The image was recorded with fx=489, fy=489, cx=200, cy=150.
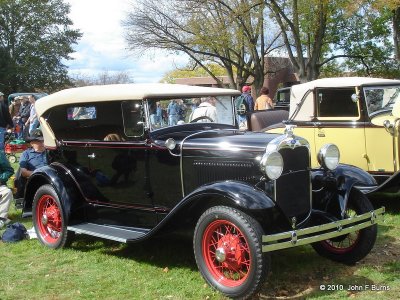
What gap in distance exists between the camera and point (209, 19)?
1004 inches

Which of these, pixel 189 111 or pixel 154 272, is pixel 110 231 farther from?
pixel 189 111

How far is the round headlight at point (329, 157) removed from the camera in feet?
14.9

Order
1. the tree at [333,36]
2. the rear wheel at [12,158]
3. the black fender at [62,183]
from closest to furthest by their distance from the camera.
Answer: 1. the black fender at [62,183]
2. the rear wheel at [12,158]
3. the tree at [333,36]

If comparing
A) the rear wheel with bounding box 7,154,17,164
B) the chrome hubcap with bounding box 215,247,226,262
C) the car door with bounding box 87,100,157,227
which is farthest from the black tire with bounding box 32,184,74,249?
the rear wheel with bounding box 7,154,17,164

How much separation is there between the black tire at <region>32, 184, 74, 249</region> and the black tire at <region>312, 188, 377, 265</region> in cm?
267

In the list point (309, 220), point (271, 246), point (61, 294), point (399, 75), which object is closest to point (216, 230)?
point (271, 246)

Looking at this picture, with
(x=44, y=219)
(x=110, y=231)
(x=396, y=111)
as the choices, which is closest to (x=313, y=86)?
(x=396, y=111)

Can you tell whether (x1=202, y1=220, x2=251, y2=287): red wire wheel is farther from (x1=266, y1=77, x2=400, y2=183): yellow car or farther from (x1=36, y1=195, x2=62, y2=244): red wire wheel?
(x1=266, y1=77, x2=400, y2=183): yellow car

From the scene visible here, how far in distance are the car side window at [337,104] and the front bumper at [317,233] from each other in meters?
2.77

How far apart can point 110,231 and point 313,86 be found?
3997mm

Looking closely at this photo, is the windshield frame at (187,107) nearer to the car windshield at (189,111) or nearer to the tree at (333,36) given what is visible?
the car windshield at (189,111)

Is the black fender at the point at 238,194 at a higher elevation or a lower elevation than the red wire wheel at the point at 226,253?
higher

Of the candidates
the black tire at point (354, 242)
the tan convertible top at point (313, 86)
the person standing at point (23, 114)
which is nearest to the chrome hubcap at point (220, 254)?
the black tire at point (354, 242)

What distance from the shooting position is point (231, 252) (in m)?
3.84
